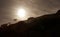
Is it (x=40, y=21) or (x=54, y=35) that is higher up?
(x=40, y=21)

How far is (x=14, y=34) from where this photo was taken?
50.5 ft

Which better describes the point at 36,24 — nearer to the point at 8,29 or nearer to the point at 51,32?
the point at 51,32

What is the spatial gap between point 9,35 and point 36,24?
2.49 metres

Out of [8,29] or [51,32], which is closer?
[51,32]

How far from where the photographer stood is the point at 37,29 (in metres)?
14.7

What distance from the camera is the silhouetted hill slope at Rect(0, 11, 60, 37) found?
46.4 feet

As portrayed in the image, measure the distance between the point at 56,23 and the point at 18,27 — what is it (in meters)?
3.43

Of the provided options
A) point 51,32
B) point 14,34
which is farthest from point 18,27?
point 51,32

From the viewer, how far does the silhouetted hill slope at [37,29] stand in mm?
14133

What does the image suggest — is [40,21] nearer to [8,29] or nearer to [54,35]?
[54,35]

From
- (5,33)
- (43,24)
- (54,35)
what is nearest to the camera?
(54,35)

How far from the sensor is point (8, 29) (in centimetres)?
1605

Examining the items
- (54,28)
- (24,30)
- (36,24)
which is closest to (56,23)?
(54,28)

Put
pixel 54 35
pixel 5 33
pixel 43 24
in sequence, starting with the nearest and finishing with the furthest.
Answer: pixel 54 35
pixel 43 24
pixel 5 33
